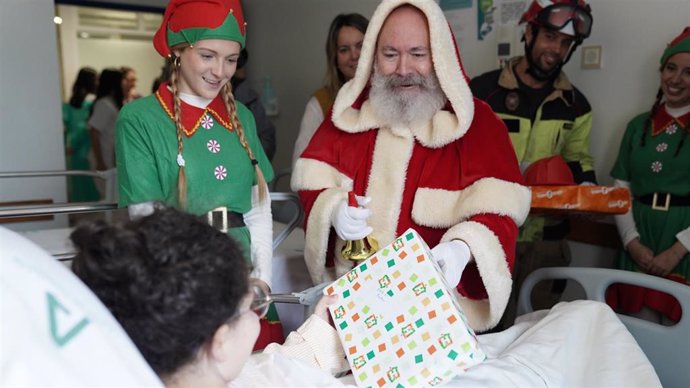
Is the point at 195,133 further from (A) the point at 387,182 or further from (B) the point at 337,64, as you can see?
(B) the point at 337,64

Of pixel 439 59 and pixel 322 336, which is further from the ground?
pixel 439 59

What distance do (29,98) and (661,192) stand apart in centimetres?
386

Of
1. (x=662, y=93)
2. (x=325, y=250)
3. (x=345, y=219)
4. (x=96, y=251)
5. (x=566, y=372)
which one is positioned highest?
(x=662, y=93)

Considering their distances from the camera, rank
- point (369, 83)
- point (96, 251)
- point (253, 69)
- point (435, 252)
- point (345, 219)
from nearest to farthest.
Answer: point (96, 251)
point (435, 252)
point (345, 219)
point (369, 83)
point (253, 69)

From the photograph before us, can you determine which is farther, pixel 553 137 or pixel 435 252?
pixel 553 137

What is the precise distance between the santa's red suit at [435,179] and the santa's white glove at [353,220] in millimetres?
77

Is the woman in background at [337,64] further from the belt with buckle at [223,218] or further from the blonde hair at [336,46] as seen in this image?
the belt with buckle at [223,218]

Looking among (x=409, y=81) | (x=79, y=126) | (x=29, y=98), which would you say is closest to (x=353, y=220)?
(x=409, y=81)

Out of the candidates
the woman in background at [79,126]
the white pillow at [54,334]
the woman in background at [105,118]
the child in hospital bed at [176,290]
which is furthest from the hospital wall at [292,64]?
the white pillow at [54,334]

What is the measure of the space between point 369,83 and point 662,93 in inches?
58.6

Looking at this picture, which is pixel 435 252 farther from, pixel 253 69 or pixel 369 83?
pixel 253 69

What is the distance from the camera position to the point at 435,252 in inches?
62.6

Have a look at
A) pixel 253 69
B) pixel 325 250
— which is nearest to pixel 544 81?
pixel 325 250

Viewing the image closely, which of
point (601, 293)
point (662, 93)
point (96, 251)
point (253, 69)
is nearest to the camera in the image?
point (96, 251)
